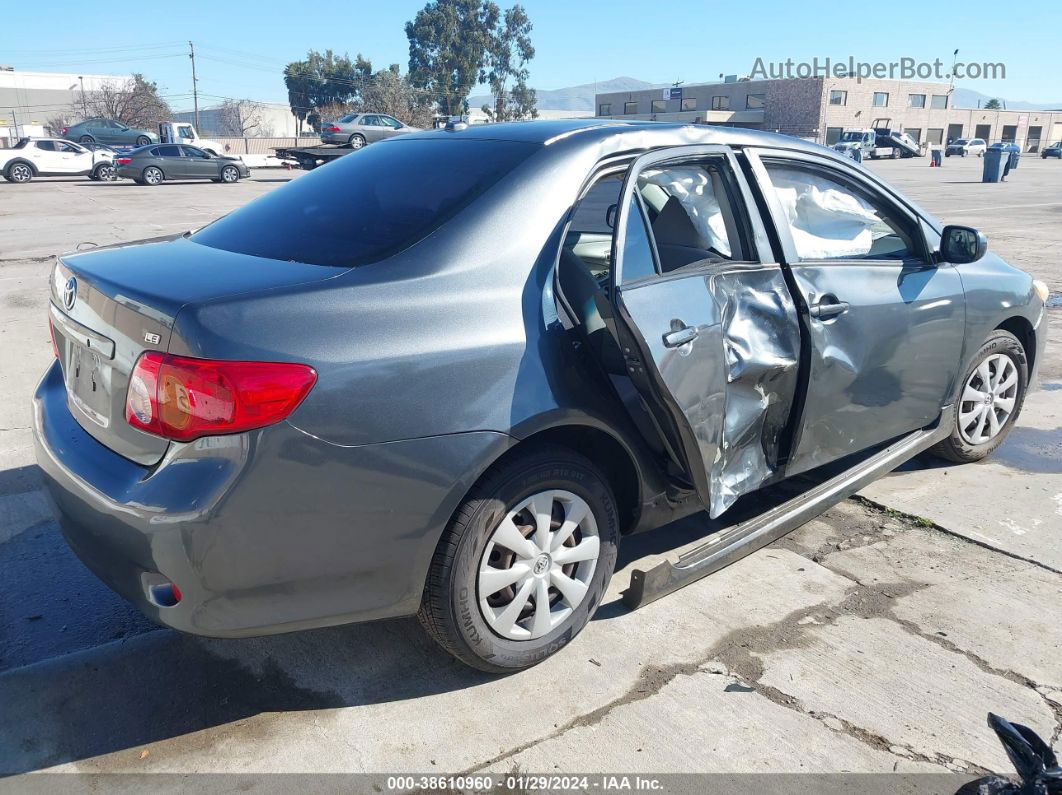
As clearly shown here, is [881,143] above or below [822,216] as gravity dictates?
above

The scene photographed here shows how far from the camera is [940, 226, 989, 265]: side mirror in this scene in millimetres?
3932

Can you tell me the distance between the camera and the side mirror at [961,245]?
3932 millimetres

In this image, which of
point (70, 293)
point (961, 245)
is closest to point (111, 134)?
point (70, 293)

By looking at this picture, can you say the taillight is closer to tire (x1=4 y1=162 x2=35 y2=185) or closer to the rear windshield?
the rear windshield

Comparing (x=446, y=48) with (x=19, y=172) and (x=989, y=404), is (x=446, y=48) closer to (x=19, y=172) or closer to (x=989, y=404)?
(x=19, y=172)

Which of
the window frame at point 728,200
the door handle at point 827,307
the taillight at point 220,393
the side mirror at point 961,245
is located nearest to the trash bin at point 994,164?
the side mirror at point 961,245

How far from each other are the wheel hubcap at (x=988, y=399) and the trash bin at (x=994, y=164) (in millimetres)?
32191

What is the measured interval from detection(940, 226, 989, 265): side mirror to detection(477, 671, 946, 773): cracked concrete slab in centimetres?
236

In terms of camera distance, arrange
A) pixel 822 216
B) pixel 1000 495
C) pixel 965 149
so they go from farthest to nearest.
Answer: pixel 965 149 < pixel 1000 495 < pixel 822 216

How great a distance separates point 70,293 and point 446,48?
299 ft

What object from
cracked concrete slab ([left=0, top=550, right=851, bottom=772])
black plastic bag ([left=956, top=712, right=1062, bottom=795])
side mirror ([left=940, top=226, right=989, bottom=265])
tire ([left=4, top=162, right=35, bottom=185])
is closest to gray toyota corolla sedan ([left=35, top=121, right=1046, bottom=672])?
cracked concrete slab ([left=0, top=550, right=851, bottom=772])

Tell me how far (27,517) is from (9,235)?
1207cm

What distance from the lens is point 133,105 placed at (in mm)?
66750

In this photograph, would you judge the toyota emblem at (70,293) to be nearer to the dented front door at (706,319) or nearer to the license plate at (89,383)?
the license plate at (89,383)
